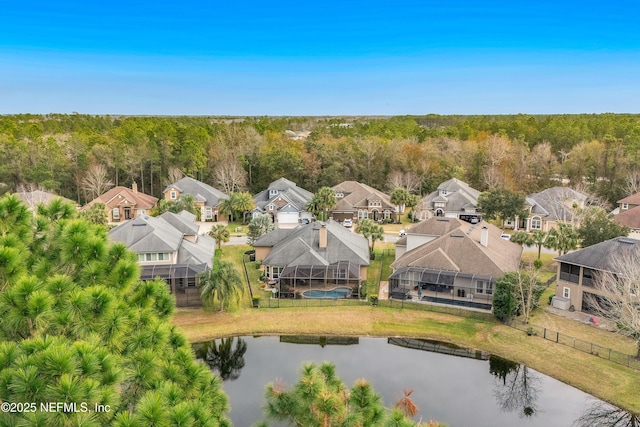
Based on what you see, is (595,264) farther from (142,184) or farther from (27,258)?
(142,184)

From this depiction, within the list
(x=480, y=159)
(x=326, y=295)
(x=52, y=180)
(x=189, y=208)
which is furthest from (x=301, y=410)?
(x=480, y=159)

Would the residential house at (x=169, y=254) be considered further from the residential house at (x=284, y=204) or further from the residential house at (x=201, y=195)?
the residential house at (x=201, y=195)

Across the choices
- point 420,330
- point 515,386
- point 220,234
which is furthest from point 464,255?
point 220,234

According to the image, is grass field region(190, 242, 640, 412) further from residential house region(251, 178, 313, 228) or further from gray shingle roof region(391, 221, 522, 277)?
residential house region(251, 178, 313, 228)

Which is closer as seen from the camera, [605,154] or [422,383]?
[422,383]

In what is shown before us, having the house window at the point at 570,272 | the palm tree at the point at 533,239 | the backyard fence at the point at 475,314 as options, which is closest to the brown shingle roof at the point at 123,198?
the backyard fence at the point at 475,314

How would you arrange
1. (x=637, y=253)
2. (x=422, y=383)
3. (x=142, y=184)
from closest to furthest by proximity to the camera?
(x=422, y=383) < (x=637, y=253) < (x=142, y=184)
